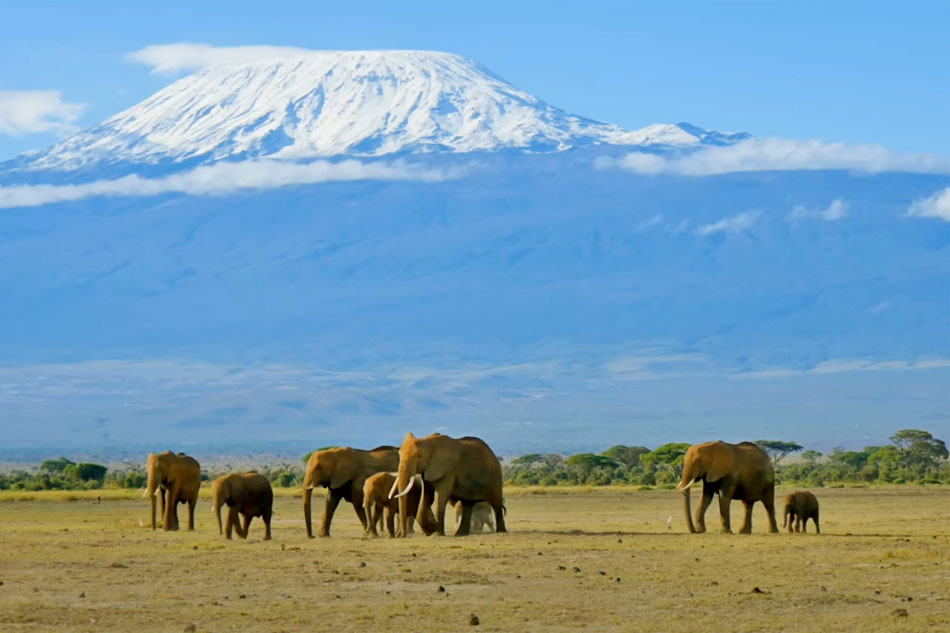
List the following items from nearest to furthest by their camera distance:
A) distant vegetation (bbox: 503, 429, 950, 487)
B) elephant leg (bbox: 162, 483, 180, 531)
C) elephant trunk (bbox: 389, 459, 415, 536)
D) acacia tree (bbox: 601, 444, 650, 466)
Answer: elephant trunk (bbox: 389, 459, 415, 536) → elephant leg (bbox: 162, 483, 180, 531) → distant vegetation (bbox: 503, 429, 950, 487) → acacia tree (bbox: 601, 444, 650, 466)

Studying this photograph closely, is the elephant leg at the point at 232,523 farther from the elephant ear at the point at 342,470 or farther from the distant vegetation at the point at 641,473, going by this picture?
the distant vegetation at the point at 641,473

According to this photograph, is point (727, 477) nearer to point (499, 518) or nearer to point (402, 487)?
point (499, 518)

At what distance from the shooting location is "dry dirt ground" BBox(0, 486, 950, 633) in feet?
70.4

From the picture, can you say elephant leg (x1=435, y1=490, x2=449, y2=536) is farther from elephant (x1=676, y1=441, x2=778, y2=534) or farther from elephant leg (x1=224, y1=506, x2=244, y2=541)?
elephant (x1=676, y1=441, x2=778, y2=534)

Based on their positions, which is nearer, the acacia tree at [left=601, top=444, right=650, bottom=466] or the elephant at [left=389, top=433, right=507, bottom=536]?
the elephant at [left=389, top=433, right=507, bottom=536]

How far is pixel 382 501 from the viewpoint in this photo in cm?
3569

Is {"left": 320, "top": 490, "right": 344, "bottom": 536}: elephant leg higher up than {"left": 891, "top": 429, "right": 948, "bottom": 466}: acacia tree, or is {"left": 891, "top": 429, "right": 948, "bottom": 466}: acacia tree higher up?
{"left": 891, "top": 429, "right": 948, "bottom": 466}: acacia tree

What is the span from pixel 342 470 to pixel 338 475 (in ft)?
0.41

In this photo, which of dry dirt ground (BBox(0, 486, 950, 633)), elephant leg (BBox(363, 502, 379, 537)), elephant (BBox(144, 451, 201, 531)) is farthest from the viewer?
elephant (BBox(144, 451, 201, 531))

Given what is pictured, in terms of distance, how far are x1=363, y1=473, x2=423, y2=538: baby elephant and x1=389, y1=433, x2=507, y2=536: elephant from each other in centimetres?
30

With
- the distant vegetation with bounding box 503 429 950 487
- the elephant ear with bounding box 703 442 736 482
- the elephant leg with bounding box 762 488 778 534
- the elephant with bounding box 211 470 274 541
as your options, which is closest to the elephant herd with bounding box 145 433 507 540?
the elephant with bounding box 211 470 274 541

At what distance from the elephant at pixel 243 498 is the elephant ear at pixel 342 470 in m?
1.32

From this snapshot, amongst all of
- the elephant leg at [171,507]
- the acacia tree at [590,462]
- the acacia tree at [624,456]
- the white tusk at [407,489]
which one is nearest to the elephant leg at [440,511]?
the white tusk at [407,489]

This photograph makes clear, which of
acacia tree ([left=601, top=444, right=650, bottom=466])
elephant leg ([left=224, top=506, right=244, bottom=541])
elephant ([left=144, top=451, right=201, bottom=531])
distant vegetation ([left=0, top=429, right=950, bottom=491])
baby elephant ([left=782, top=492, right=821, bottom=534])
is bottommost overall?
elephant leg ([left=224, top=506, right=244, bottom=541])
